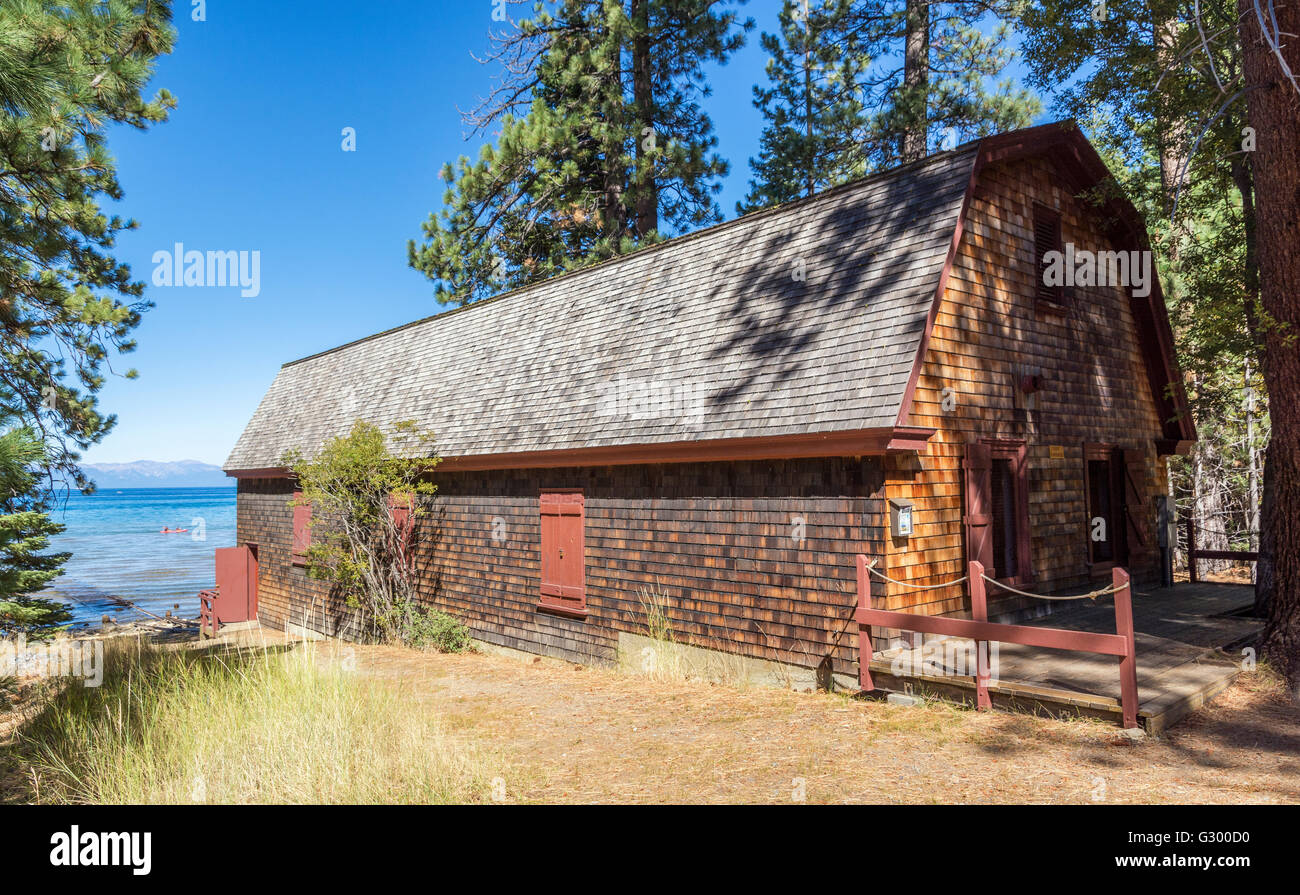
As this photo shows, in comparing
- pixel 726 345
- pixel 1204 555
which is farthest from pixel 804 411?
pixel 1204 555

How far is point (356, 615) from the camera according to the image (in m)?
15.9

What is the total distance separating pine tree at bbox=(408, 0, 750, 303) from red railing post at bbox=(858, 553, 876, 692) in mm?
16206

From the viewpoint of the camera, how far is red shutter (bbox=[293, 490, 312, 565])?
1781 cm

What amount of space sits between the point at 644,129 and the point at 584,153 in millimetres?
1885

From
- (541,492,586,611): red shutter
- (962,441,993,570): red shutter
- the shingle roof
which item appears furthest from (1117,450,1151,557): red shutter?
(541,492,586,611): red shutter

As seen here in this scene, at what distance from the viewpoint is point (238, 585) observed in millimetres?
20500

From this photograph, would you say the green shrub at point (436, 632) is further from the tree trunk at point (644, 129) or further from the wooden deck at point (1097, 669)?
the tree trunk at point (644, 129)

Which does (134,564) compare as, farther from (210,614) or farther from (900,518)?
(900,518)

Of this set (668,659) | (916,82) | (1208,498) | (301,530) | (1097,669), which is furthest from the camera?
(1208,498)

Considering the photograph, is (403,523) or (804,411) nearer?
(804,411)

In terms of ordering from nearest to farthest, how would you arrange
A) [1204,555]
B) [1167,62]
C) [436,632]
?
[1167,62] < [1204,555] < [436,632]

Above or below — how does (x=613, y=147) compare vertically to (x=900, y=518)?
above
